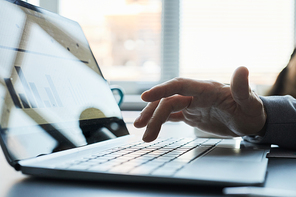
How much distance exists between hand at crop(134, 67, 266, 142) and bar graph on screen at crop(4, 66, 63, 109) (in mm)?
165

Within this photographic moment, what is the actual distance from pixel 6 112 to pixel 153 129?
0.24 metres

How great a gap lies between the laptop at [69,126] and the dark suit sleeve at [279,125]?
5 centimetres

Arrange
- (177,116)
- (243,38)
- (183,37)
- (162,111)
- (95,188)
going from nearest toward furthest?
(95,188) → (162,111) → (177,116) → (243,38) → (183,37)

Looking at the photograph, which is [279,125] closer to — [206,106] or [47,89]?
[206,106]

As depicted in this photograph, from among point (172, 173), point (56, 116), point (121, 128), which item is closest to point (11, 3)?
point (56, 116)

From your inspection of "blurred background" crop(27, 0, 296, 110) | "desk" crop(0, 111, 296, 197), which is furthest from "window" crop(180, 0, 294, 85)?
"desk" crop(0, 111, 296, 197)

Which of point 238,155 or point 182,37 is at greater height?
point 182,37

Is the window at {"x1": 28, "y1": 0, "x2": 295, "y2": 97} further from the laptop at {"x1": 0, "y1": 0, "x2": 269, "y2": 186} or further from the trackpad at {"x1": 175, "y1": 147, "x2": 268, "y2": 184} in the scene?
the trackpad at {"x1": 175, "y1": 147, "x2": 268, "y2": 184}

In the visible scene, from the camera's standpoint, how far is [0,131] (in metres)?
0.40

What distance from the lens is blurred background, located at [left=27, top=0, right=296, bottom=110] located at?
178 cm

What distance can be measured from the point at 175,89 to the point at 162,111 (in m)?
0.05

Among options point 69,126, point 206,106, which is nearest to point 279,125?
point 206,106

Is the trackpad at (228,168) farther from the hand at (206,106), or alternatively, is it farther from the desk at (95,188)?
the hand at (206,106)

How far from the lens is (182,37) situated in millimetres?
1906
